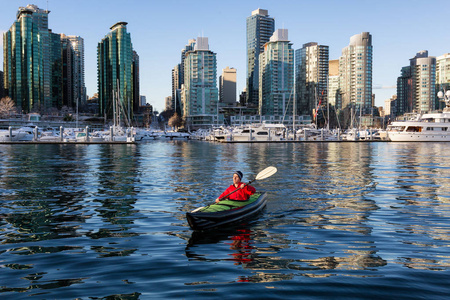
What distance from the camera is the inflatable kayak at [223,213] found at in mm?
11578

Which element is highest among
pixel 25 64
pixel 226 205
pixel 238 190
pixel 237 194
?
pixel 25 64

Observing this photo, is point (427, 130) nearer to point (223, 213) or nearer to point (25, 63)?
point (223, 213)

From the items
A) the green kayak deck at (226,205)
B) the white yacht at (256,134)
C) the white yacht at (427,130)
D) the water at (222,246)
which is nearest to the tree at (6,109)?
the white yacht at (256,134)

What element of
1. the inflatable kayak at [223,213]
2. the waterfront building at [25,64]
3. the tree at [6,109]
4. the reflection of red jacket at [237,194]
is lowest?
the inflatable kayak at [223,213]

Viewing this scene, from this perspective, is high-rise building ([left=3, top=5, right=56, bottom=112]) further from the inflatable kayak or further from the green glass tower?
the inflatable kayak

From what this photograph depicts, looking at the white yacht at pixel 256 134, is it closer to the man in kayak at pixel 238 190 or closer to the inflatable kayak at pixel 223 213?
the man in kayak at pixel 238 190

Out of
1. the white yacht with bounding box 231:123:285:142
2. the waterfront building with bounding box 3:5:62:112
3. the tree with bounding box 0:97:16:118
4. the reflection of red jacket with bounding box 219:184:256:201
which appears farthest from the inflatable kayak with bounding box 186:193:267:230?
the waterfront building with bounding box 3:5:62:112

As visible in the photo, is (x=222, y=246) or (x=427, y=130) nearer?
(x=222, y=246)

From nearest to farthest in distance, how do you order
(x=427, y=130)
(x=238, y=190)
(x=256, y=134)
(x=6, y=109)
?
(x=238, y=190) → (x=256, y=134) → (x=427, y=130) → (x=6, y=109)

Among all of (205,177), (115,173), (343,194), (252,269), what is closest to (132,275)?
(252,269)

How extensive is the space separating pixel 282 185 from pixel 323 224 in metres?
9.56

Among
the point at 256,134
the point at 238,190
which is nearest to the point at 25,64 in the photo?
the point at 256,134

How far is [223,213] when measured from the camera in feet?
40.1

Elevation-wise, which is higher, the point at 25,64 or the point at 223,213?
the point at 25,64
